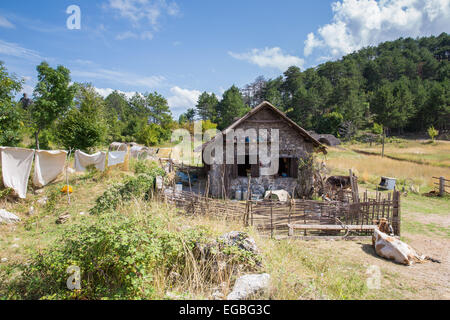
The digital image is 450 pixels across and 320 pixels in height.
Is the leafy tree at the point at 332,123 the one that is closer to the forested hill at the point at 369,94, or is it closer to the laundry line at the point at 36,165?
the forested hill at the point at 369,94

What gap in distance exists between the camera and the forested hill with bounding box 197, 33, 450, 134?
42.8m

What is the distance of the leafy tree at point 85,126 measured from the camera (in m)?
14.4

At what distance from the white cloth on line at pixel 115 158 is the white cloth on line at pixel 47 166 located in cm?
217

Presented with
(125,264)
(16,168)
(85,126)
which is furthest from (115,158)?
(125,264)

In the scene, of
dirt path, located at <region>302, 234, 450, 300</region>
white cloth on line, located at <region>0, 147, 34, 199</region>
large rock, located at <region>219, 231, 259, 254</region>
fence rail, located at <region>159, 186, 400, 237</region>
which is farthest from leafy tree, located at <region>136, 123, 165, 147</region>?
large rock, located at <region>219, 231, 259, 254</region>

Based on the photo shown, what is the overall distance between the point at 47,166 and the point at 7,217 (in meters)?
2.95

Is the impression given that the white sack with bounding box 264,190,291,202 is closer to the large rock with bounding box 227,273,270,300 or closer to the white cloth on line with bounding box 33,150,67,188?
the large rock with bounding box 227,273,270,300

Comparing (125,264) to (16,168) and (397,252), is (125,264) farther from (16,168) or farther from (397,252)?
(16,168)

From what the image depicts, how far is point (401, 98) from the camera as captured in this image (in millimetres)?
43781

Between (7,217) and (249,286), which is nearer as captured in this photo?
(249,286)

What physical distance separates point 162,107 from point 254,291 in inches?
2048

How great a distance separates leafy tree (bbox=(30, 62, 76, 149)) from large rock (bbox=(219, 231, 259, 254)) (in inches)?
707

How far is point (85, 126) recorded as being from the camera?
14398 millimetres
